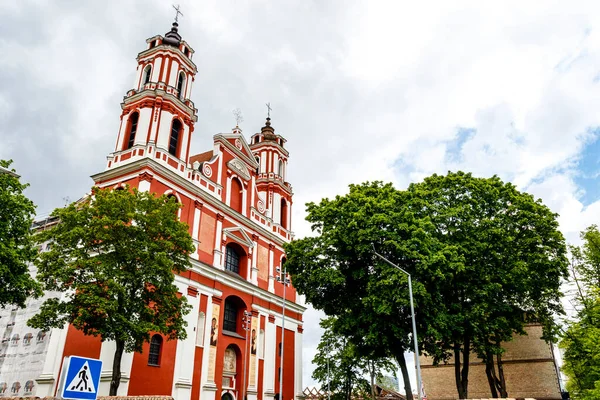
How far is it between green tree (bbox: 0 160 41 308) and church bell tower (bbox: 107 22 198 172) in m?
9.71

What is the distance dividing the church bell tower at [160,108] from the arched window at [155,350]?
36.4 feet

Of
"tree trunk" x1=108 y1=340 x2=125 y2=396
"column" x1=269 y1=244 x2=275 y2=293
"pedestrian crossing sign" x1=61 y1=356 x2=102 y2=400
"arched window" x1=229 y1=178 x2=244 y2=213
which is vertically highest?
"arched window" x1=229 y1=178 x2=244 y2=213

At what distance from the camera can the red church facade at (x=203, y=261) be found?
77.3 ft

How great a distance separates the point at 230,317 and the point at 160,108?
1561 centimetres

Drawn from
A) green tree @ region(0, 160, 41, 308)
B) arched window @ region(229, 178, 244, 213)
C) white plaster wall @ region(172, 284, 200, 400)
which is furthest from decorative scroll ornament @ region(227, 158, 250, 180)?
green tree @ region(0, 160, 41, 308)

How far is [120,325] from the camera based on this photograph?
57.2ft

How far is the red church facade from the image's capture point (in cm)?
2356

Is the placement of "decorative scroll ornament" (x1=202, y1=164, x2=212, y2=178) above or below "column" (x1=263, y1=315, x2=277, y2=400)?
above

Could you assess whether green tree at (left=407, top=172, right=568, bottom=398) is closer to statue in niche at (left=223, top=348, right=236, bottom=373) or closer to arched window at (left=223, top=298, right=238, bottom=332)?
statue in niche at (left=223, top=348, right=236, bottom=373)

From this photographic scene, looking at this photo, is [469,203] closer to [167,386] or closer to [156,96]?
[167,386]

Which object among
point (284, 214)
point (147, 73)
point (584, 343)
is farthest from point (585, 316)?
point (147, 73)

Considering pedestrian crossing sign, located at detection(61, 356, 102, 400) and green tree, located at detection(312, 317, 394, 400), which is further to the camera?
green tree, located at detection(312, 317, 394, 400)

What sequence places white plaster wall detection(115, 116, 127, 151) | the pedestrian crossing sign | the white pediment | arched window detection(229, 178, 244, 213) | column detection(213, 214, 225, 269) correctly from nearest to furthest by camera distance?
1. the pedestrian crossing sign
2. white plaster wall detection(115, 116, 127, 151)
3. column detection(213, 214, 225, 269)
4. the white pediment
5. arched window detection(229, 178, 244, 213)

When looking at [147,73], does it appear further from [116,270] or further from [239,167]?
[116,270]
